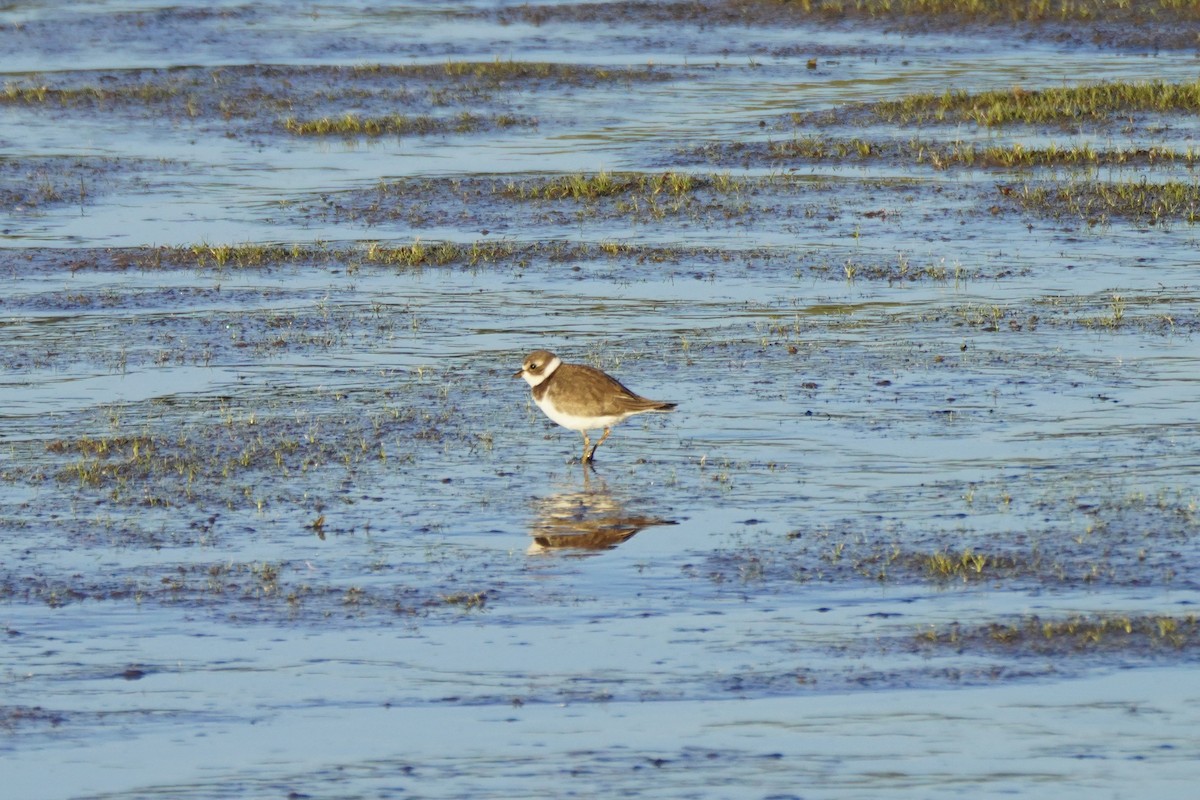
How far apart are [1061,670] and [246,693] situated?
A: 3.51m

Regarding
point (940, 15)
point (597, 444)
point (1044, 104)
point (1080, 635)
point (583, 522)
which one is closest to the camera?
point (1080, 635)

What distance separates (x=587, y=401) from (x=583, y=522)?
1303mm

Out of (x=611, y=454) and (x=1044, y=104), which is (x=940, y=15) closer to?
(x=1044, y=104)

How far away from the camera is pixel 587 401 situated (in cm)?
1204

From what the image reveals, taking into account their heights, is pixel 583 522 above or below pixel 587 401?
below

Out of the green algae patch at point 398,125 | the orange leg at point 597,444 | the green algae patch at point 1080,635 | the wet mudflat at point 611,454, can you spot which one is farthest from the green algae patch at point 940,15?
the green algae patch at point 1080,635

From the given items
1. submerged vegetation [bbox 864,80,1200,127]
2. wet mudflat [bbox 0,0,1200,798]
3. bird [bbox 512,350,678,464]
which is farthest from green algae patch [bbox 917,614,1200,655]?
submerged vegetation [bbox 864,80,1200,127]

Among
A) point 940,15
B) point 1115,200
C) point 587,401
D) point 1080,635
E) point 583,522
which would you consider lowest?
point 1080,635

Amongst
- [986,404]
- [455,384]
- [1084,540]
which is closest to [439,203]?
[455,384]

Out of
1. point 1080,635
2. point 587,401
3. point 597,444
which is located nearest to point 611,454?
point 597,444

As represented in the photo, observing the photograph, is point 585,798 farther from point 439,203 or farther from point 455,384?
point 439,203

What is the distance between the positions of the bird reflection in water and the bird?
665 mm

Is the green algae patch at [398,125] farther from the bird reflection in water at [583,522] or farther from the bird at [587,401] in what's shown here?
the bird reflection in water at [583,522]

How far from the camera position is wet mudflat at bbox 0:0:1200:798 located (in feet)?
26.9
